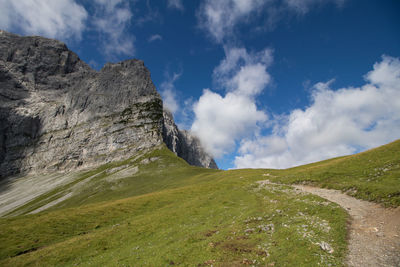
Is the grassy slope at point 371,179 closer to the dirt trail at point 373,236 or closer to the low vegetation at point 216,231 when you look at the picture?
the low vegetation at point 216,231

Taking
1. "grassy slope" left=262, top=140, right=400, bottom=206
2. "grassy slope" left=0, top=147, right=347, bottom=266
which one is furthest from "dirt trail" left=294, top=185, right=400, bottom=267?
"grassy slope" left=262, top=140, right=400, bottom=206

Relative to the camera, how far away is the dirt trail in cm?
1216

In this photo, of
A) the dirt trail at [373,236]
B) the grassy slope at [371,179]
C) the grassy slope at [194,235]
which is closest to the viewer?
the dirt trail at [373,236]

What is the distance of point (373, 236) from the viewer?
49.2ft

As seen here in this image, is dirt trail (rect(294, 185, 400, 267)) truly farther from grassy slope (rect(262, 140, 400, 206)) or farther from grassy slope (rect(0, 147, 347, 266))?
grassy slope (rect(262, 140, 400, 206))

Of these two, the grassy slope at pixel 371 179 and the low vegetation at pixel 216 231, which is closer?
the low vegetation at pixel 216 231

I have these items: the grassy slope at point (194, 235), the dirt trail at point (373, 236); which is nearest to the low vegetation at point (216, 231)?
the grassy slope at point (194, 235)

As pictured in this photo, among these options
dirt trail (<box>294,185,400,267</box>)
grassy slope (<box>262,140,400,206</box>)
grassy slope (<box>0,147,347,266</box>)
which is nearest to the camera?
dirt trail (<box>294,185,400,267</box>)

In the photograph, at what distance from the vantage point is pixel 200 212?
35.6 meters

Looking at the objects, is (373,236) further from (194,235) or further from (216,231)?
(194,235)

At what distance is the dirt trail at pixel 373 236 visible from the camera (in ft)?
39.9

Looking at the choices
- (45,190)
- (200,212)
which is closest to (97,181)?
(45,190)

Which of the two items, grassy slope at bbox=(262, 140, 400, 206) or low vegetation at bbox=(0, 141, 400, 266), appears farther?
grassy slope at bbox=(262, 140, 400, 206)

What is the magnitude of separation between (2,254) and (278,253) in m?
41.9
